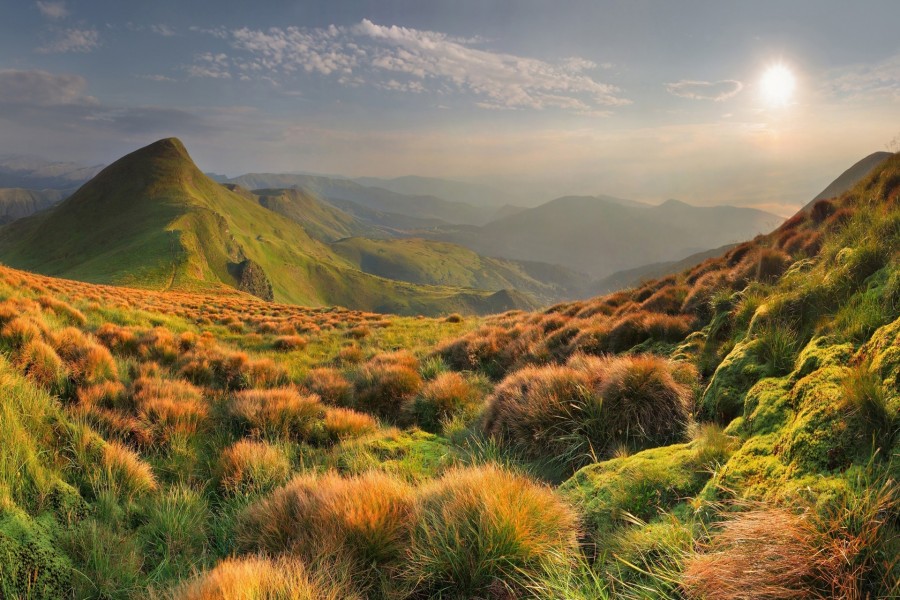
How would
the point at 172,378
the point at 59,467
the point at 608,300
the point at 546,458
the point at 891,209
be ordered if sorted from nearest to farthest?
the point at 59,467 → the point at 546,458 → the point at 891,209 → the point at 172,378 → the point at 608,300

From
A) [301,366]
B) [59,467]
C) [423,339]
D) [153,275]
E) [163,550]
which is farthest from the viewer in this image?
[153,275]

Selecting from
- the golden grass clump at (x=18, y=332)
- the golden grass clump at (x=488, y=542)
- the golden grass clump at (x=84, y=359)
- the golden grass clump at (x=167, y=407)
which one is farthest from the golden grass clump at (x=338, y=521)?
the golden grass clump at (x=18, y=332)

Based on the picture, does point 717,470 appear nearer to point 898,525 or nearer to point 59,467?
point 898,525

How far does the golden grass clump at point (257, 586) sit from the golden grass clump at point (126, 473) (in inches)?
91.0

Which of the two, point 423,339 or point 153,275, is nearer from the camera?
point 423,339

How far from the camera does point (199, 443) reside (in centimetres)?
558

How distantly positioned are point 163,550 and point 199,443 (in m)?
2.47

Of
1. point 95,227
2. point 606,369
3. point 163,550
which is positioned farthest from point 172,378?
point 95,227

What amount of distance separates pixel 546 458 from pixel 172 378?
732cm

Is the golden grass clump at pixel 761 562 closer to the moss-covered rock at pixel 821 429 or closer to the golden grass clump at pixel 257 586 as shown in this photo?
the moss-covered rock at pixel 821 429

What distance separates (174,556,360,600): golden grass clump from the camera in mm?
2096

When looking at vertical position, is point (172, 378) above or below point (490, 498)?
below

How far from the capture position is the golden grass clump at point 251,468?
4461mm

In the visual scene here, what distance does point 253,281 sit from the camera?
143 m
